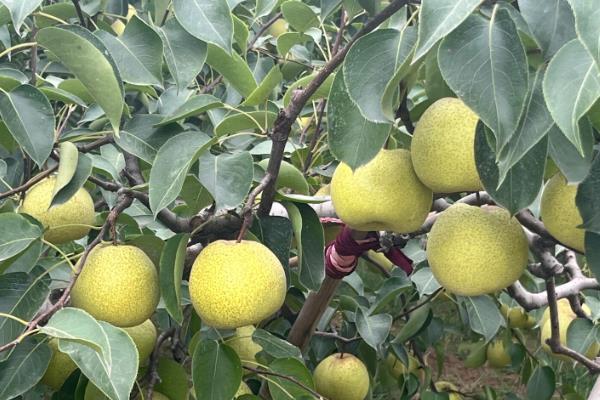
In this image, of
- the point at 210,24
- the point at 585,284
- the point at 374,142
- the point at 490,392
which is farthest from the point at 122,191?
the point at 490,392

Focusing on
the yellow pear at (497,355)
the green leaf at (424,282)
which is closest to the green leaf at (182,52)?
the green leaf at (424,282)

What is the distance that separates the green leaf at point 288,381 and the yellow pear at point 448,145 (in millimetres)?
579

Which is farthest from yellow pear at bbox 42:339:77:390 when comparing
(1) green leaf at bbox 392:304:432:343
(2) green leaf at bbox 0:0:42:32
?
(1) green leaf at bbox 392:304:432:343

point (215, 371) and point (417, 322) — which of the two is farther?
point (417, 322)

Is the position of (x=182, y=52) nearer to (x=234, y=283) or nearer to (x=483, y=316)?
(x=234, y=283)

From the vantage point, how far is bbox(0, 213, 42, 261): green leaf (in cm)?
108

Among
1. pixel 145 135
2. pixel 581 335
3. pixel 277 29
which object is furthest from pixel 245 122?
pixel 277 29

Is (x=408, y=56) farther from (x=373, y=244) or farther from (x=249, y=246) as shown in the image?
(x=373, y=244)

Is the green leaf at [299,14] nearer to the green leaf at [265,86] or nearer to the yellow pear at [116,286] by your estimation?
the green leaf at [265,86]

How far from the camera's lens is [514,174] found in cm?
85

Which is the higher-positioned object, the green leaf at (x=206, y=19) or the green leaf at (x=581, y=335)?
the green leaf at (x=206, y=19)

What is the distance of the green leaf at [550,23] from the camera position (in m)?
0.75

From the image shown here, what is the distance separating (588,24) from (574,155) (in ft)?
0.75

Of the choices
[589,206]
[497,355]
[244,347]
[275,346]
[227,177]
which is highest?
[589,206]
